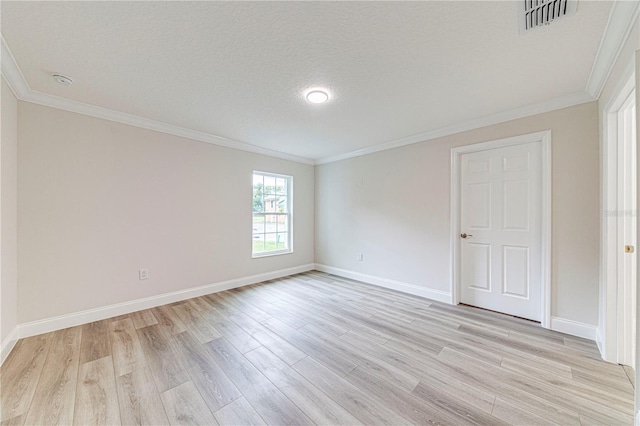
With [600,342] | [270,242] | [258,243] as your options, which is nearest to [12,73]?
[258,243]

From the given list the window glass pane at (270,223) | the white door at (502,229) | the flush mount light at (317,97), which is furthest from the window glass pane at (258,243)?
the white door at (502,229)

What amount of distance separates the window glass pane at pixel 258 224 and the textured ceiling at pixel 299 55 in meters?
1.93

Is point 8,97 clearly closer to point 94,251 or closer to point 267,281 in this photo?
point 94,251

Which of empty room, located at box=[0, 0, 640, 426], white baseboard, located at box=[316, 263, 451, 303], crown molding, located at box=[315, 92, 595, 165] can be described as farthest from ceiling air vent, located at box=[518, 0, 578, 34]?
white baseboard, located at box=[316, 263, 451, 303]

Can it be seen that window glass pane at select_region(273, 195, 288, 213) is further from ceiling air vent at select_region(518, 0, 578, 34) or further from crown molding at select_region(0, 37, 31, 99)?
ceiling air vent at select_region(518, 0, 578, 34)

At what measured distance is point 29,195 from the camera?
2338 mm

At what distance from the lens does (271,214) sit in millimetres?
4531

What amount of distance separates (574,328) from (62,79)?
5311 millimetres

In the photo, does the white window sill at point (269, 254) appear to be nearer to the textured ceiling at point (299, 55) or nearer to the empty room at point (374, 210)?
the empty room at point (374, 210)

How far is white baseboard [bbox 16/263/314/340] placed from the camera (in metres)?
2.37

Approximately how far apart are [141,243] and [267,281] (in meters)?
1.99

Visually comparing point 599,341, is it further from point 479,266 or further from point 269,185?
point 269,185

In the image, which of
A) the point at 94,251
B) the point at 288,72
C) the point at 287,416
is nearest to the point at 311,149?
the point at 288,72

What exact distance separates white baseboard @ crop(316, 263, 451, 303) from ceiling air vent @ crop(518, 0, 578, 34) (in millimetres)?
2884
